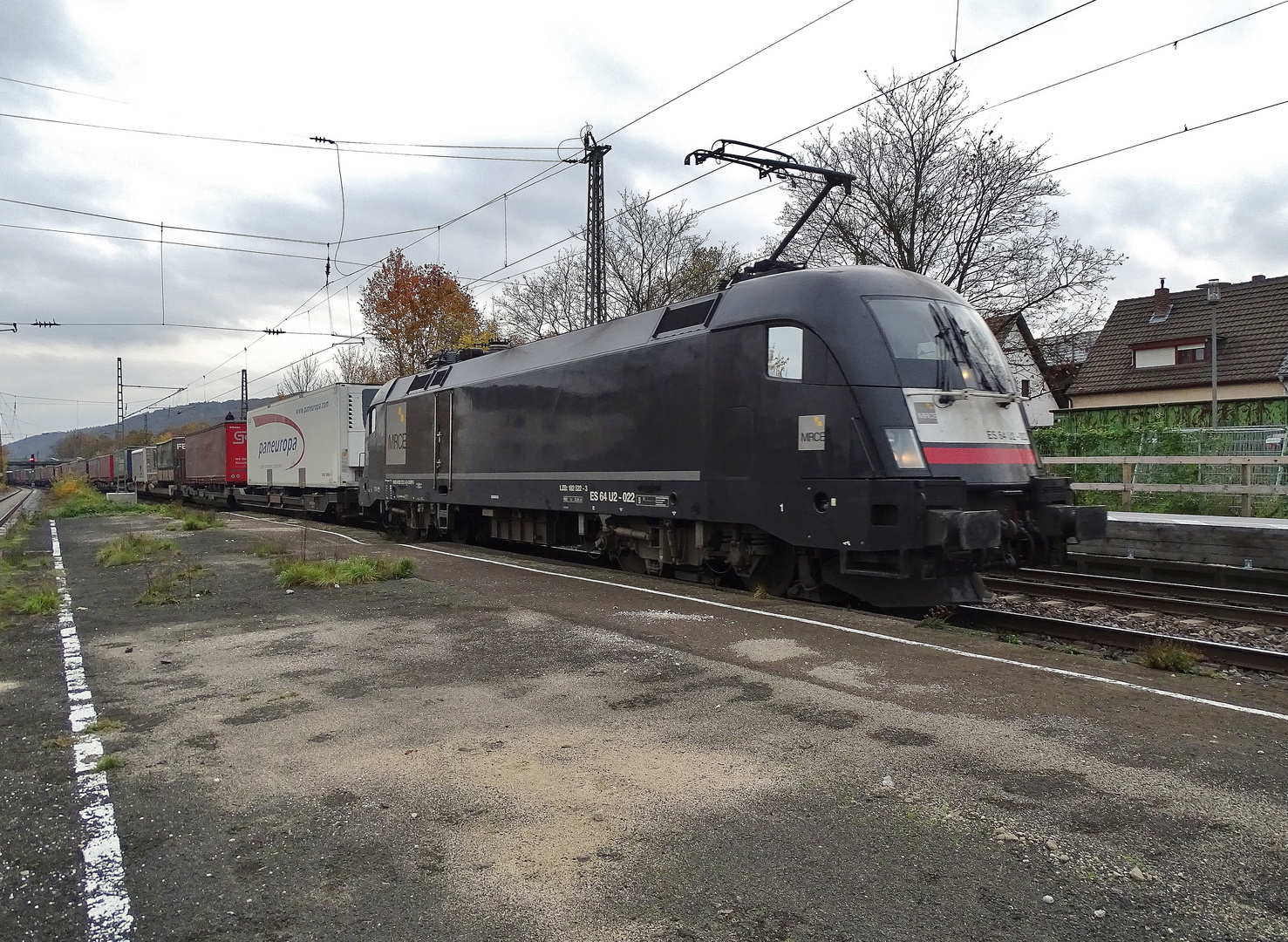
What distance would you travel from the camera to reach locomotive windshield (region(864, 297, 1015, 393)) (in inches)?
308

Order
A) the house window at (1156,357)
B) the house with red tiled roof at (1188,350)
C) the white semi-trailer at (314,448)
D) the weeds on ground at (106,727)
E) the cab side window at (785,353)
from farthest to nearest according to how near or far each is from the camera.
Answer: the house window at (1156,357)
the house with red tiled roof at (1188,350)
the white semi-trailer at (314,448)
the cab side window at (785,353)
the weeds on ground at (106,727)

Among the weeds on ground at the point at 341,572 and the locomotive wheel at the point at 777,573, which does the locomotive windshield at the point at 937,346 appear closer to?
the locomotive wheel at the point at 777,573

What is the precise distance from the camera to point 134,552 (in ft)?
45.0

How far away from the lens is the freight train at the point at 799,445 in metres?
7.54

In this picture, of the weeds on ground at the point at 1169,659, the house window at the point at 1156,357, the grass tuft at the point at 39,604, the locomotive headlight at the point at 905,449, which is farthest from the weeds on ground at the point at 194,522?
the house window at the point at 1156,357

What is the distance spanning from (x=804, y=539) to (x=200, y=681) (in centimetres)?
505

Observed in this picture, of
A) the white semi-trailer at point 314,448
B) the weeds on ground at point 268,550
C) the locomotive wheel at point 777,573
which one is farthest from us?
the white semi-trailer at point 314,448


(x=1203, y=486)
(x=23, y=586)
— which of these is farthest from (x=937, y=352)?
(x=23, y=586)

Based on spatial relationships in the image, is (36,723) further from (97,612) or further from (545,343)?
(545,343)

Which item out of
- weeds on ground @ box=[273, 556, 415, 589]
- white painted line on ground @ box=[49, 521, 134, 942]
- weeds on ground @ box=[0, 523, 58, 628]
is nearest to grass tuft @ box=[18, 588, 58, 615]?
weeds on ground @ box=[0, 523, 58, 628]

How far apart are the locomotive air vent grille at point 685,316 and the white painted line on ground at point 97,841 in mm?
6402

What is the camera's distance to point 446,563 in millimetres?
12422

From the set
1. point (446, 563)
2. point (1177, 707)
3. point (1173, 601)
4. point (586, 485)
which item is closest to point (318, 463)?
point (446, 563)

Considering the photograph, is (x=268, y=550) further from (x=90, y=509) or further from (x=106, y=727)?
Result: (x=90, y=509)
